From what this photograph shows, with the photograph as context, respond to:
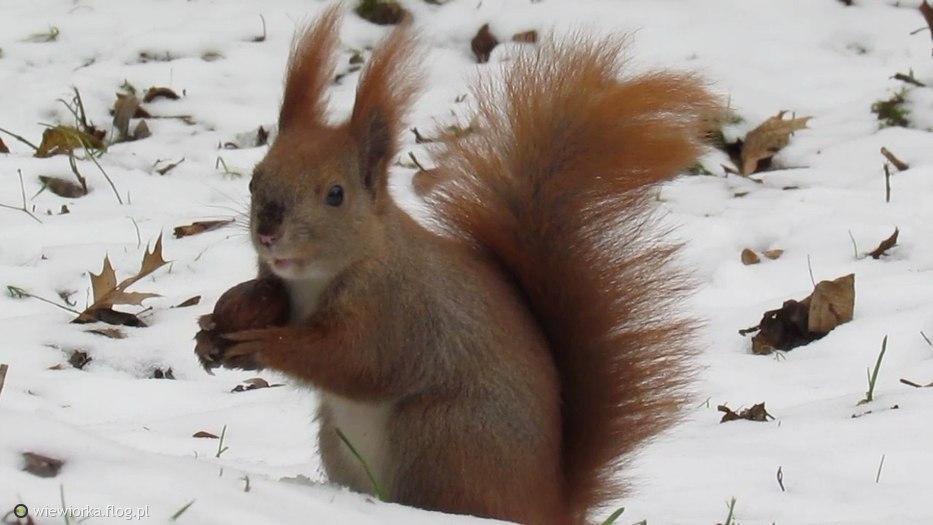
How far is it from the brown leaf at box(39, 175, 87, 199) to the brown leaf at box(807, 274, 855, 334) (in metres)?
1.99

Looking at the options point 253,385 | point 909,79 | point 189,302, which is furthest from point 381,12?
point 253,385

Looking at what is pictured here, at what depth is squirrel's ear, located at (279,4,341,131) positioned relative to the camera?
7.96 ft

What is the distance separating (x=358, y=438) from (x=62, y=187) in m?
2.03

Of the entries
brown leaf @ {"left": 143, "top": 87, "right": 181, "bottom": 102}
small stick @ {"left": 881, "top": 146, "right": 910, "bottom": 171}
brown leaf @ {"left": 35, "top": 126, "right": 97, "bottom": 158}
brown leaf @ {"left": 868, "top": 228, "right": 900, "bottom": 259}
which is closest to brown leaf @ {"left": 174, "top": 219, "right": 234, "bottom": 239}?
brown leaf @ {"left": 35, "top": 126, "right": 97, "bottom": 158}

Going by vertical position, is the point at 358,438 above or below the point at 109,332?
above

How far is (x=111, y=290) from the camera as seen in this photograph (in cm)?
331

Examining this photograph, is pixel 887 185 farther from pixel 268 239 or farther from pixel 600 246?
pixel 268 239

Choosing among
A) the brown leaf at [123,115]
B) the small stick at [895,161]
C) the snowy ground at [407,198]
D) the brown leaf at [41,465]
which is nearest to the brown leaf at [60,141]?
the snowy ground at [407,198]

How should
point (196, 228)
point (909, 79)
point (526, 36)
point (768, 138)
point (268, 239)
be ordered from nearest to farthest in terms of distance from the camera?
point (268, 239), point (196, 228), point (768, 138), point (909, 79), point (526, 36)

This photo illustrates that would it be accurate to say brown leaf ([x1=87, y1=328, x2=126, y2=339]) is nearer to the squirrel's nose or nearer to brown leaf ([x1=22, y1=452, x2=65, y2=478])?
the squirrel's nose

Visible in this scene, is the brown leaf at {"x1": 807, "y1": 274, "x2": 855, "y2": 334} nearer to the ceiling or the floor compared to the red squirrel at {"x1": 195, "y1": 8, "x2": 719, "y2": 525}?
nearer to the floor

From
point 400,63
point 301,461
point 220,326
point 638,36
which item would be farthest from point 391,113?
point 638,36

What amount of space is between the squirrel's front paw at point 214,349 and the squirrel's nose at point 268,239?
19cm

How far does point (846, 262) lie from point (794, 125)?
0.89 meters
